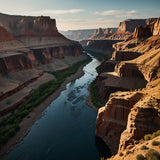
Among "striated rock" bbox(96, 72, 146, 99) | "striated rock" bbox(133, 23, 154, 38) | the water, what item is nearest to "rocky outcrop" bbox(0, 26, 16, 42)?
the water

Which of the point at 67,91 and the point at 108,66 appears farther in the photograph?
the point at 108,66

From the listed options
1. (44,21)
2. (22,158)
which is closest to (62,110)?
(22,158)

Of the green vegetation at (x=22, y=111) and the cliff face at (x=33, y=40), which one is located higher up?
the cliff face at (x=33, y=40)

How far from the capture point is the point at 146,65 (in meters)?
47.5

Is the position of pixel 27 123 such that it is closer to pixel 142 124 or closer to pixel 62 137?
pixel 62 137

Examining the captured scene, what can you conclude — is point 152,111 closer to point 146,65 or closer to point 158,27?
point 146,65

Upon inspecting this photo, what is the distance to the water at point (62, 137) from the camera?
27.5 meters

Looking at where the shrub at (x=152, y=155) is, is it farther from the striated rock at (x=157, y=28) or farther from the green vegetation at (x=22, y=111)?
the striated rock at (x=157, y=28)

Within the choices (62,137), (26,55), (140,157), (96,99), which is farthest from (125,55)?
(140,157)

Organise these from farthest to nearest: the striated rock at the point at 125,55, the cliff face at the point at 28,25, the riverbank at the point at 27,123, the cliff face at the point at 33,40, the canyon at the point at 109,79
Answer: the cliff face at the point at 28,25 → the cliff face at the point at 33,40 → the striated rock at the point at 125,55 → the riverbank at the point at 27,123 → the canyon at the point at 109,79

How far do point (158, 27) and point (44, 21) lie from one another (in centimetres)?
8484

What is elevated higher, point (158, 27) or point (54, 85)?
point (158, 27)

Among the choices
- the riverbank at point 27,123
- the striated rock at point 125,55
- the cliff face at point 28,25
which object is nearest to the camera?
the riverbank at point 27,123

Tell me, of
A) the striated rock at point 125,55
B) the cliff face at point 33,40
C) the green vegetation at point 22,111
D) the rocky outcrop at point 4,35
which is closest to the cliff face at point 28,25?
the cliff face at point 33,40
